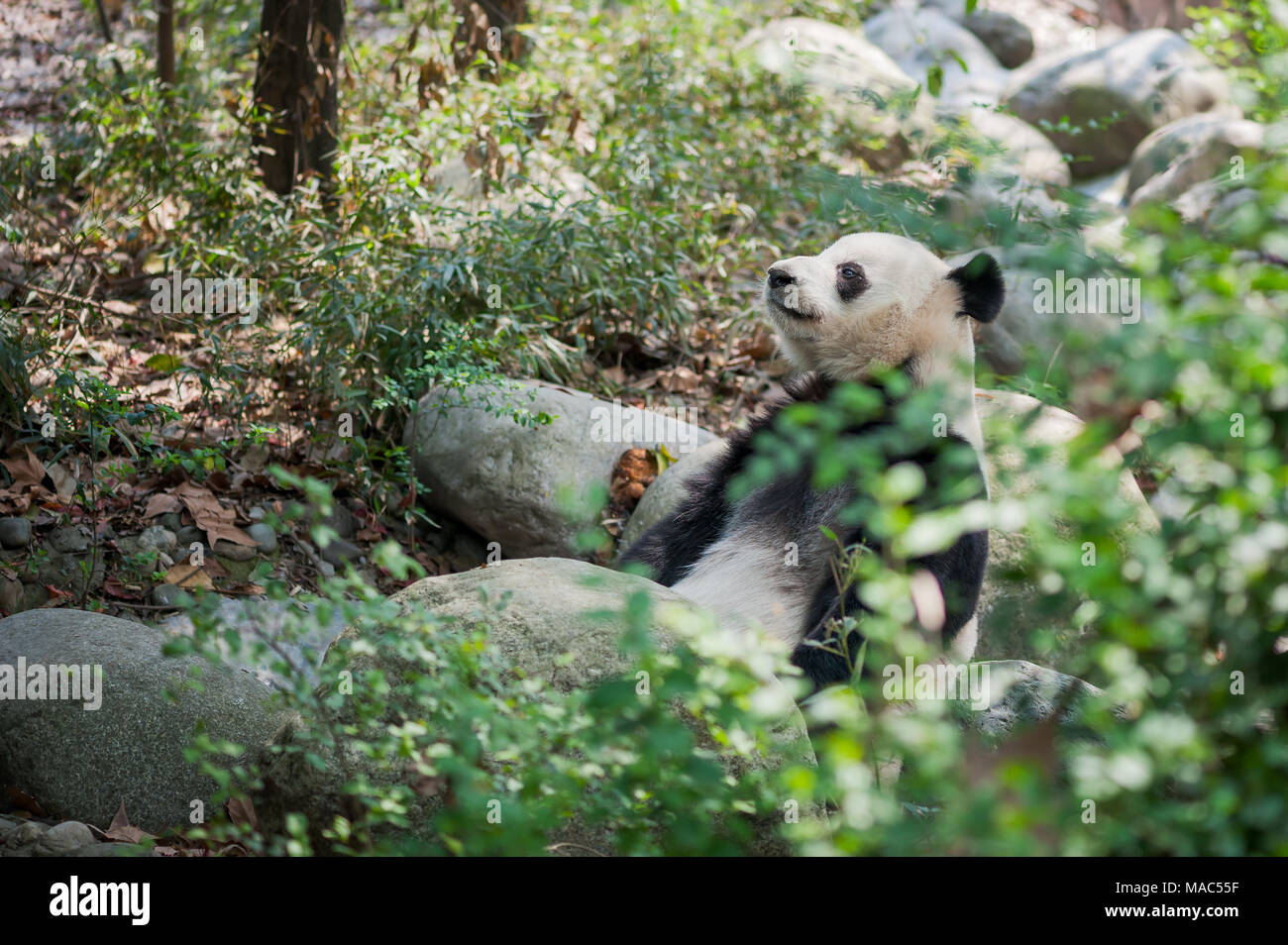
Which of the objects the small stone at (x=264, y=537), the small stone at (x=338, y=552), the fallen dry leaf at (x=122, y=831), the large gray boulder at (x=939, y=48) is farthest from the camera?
the large gray boulder at (x=939, y=48)

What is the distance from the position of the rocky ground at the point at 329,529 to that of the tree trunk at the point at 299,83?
1789mm

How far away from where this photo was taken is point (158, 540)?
4.91m

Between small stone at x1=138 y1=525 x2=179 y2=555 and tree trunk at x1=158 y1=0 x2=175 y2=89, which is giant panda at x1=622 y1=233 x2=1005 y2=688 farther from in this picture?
tree trunk at x1=158 y1=0 x2=175 y2=89

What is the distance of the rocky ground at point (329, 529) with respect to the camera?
10.9 feet

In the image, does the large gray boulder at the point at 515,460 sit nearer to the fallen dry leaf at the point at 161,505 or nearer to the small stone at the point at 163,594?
the fallen dry leaf at the point at 161,505

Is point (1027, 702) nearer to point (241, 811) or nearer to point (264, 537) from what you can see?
point (241, 811)

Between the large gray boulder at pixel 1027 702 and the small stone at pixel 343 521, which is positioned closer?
the large gray boulder at pixel 1027 702

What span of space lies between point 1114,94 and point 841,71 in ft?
11.6

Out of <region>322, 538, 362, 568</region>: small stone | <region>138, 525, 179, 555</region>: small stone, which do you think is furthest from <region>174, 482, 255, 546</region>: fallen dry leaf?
<region>322, 538, 362, 568</region>: small stone

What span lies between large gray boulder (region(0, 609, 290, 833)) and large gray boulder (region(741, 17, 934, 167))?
6.75m

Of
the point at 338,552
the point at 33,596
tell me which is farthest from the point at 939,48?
the point at 33,596

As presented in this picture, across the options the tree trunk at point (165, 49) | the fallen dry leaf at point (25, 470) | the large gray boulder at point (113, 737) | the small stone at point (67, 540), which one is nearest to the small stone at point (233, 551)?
the small stone at point (67, 540)

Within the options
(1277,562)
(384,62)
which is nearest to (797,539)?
(1277,562)

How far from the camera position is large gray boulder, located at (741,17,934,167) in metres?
9.06
